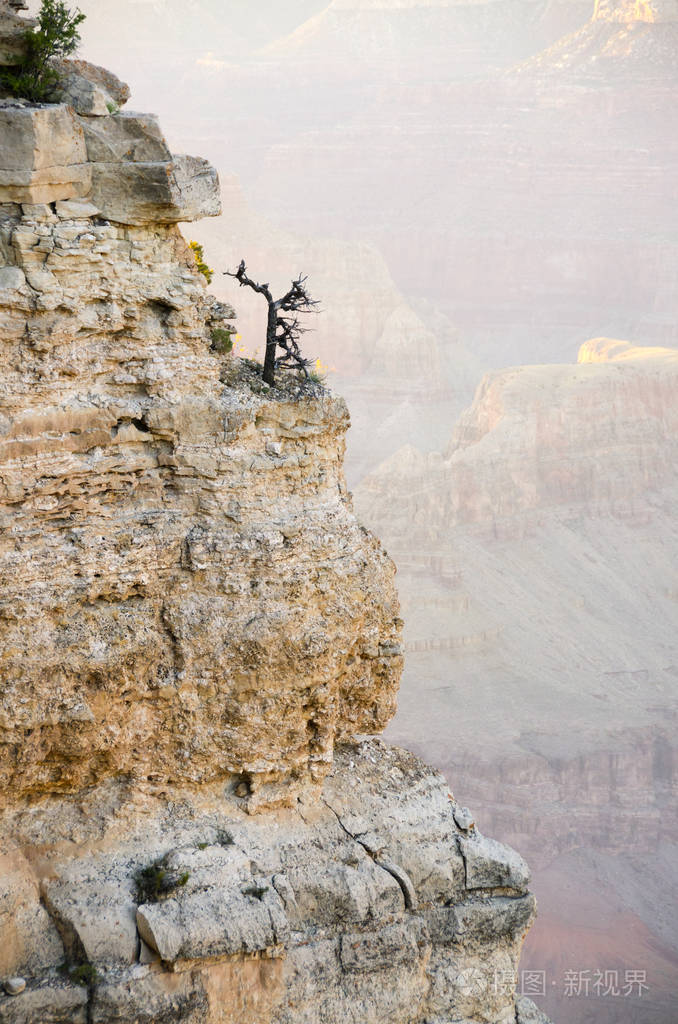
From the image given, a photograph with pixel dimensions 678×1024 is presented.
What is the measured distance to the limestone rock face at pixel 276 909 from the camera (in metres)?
13.2

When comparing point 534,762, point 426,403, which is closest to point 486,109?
point 426,403

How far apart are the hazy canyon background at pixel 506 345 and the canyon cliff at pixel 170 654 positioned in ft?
89.8

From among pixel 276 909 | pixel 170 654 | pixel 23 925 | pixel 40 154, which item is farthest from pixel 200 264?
pixel 23 925

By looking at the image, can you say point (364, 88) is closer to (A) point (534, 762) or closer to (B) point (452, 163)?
(B) point (452, 163)

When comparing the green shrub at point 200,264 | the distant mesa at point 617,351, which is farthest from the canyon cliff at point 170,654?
the distant mesa at point 617,351

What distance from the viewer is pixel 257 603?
559 inches

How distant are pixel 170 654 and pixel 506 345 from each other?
113066mm

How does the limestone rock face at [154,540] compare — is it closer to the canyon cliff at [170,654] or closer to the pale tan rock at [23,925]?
the canyon cliff at [170,654]

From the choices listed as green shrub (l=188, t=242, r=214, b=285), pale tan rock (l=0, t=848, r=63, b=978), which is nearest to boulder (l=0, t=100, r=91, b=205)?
green shrub (l=188, t=242, r=214, b=285)

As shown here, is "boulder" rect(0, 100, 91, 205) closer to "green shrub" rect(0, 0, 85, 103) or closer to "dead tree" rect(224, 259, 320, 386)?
"green shrub" rect(0, 0, 85, 103)

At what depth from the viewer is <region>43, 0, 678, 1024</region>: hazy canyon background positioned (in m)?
51.7

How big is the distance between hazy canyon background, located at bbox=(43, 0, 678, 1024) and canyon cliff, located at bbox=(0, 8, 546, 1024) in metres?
27.4

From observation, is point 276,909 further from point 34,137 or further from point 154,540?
point 34,137

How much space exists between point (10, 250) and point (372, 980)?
34.2 ft
